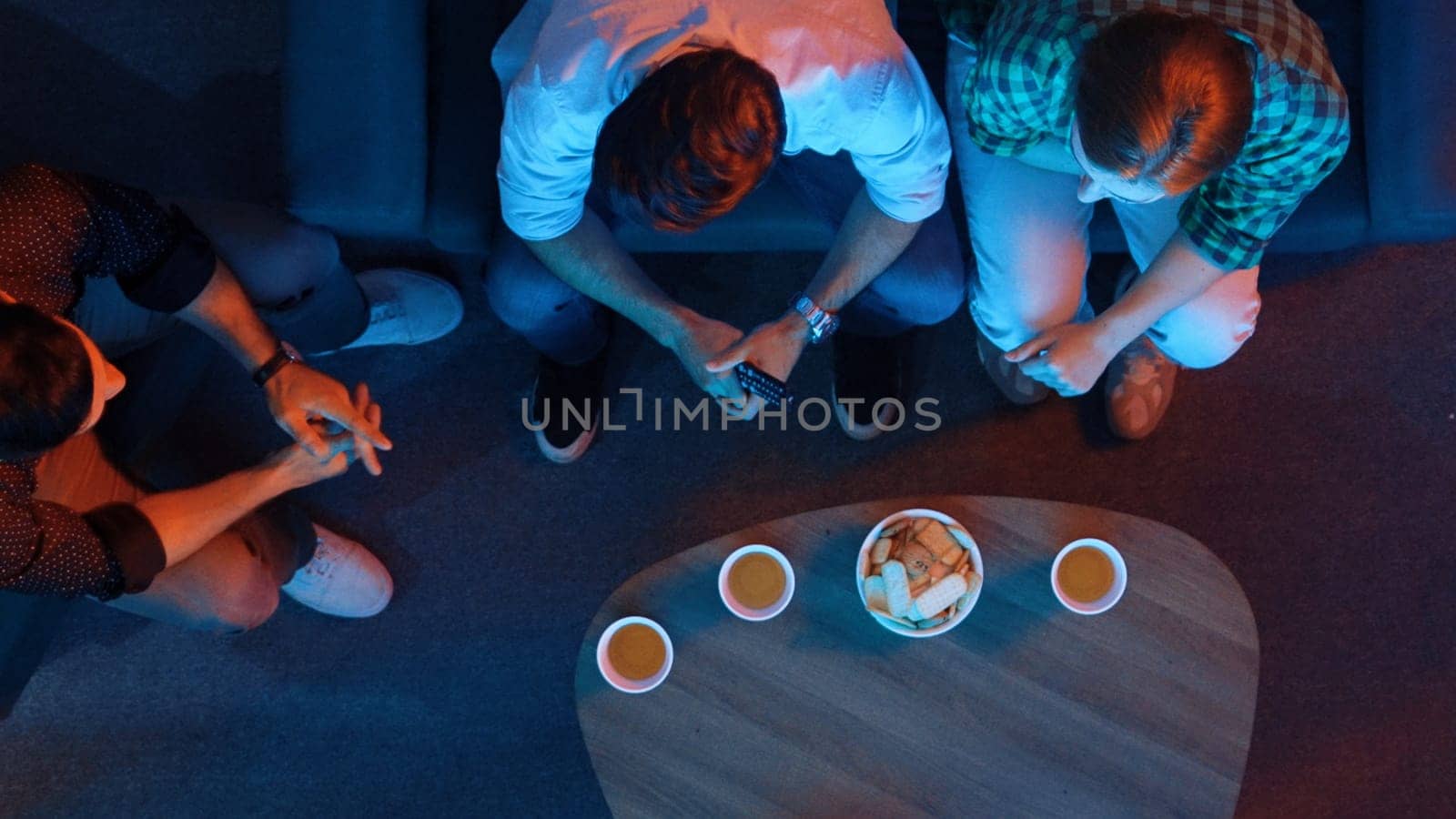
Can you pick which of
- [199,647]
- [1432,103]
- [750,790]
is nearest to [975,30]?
[1432,103]

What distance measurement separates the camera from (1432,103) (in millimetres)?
1484

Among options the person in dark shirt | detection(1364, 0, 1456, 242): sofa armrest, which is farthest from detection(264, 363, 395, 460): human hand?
detection(1364, 0, 1456, 242): sofa armrest

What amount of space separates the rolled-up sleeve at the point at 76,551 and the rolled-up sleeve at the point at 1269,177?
164 cm

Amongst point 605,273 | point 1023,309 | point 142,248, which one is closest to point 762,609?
point 605,273

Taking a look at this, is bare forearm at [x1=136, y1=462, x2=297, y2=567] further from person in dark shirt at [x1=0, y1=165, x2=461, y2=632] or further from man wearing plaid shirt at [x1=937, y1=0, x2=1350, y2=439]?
man wearing plaid shirt at [x1=937, y1=0, x2=1350, y2=439]

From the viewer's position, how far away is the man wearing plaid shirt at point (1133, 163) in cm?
115

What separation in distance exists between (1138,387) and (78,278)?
1.81 metres

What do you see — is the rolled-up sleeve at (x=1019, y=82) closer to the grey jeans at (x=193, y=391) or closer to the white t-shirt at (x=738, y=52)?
the white t-shirt at (x=738, y=52)

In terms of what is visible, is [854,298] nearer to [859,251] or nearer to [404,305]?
[859,251]

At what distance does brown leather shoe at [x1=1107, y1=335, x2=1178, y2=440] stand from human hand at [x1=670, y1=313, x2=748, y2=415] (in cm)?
81

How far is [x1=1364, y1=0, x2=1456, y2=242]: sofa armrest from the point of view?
1484mm

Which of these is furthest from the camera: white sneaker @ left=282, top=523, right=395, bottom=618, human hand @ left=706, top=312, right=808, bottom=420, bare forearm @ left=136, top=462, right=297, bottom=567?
white sneaker @ left=282, top=523, right=395, bottom=618

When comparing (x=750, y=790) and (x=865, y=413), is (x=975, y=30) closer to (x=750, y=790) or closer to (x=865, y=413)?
(x=865, y=413)

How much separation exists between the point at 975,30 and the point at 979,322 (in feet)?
1.76
